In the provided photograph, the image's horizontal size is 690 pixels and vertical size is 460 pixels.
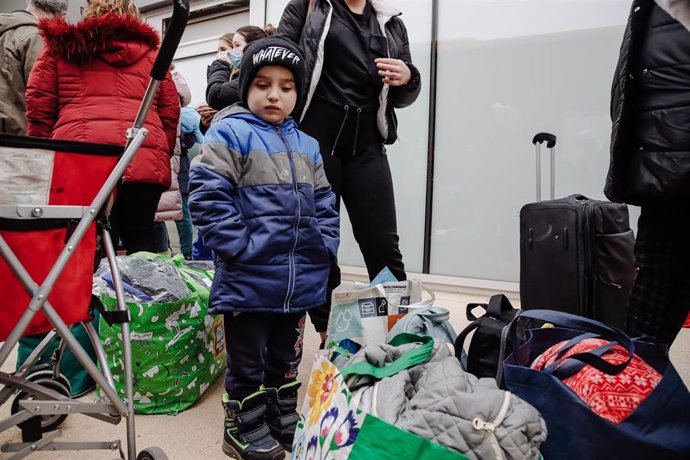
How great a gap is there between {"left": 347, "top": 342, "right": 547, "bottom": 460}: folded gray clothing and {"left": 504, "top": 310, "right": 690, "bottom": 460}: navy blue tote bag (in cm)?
6

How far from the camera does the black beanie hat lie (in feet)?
4.59

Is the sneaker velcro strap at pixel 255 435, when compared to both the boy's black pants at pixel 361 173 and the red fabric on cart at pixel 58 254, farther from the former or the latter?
the boy's black pants at pixel 361 173

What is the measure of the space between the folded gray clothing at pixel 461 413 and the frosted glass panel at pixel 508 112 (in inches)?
96.5

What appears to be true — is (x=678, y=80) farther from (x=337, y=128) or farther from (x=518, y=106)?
(x=518, y=106)

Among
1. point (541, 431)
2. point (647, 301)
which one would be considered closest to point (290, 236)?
point (541, 431)

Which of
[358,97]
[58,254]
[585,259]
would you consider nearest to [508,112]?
[585,259]

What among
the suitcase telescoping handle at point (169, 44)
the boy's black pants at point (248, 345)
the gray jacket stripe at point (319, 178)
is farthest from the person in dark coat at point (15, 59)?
the boy's black pants at point (248, 345)

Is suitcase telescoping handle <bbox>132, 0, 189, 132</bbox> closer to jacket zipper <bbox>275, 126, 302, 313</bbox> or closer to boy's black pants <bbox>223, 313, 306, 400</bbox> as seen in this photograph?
jacket zipper <bbox>275, 126, 302, 313</bbox>

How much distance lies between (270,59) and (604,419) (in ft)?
3.91

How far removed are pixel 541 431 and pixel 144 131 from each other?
1.04m

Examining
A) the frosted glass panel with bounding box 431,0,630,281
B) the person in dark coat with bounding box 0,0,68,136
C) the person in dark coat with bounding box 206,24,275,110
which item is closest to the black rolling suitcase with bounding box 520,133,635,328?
the frosted glass panel with bounding box 431,0,630,281

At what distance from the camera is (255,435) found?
4.31ft

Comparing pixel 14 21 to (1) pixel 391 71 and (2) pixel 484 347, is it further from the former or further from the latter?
(2) pixel 484 347

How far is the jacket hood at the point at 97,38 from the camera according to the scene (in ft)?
5.60
